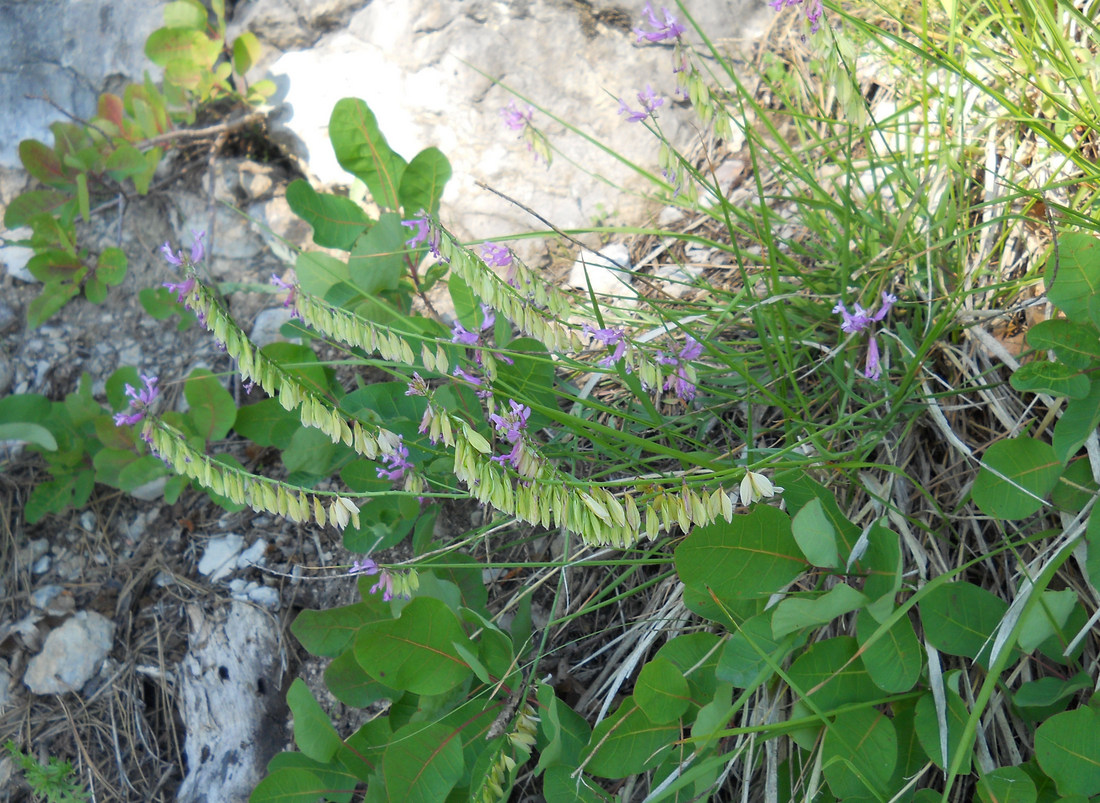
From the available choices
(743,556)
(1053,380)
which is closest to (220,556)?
(743,556)

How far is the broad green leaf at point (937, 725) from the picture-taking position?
3.79 feet

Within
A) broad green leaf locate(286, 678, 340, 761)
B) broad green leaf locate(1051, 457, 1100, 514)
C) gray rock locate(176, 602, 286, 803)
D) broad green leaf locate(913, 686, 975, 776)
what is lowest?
gray rock locate(176, 602, 286, 803)

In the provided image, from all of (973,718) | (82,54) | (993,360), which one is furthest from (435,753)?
(82,54)

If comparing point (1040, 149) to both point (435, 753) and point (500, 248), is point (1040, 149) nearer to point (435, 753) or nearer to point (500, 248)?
point (500, 248)

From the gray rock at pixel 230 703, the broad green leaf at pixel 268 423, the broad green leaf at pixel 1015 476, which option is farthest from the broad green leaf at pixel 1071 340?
the gray rock at pixel 230 703

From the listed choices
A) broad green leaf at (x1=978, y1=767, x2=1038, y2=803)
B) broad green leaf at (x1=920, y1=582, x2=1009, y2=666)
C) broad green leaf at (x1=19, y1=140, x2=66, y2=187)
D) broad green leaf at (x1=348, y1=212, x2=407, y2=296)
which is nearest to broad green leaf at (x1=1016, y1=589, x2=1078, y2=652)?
broad green leaf at (x1=920, y1=582, x2=1009, y2=666)

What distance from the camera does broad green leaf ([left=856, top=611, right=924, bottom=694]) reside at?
3.82 ft

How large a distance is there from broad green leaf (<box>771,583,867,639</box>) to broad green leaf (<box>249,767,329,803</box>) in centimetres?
98

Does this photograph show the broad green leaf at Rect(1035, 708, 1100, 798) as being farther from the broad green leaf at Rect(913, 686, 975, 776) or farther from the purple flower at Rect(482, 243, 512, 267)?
the purple flower at Rect(482, 243, 512, 267)

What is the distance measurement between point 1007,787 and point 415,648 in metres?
0.99

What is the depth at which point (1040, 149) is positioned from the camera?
1731 millimetres

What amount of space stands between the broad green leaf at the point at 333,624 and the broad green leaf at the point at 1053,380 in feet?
4.28

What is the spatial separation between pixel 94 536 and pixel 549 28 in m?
2.18

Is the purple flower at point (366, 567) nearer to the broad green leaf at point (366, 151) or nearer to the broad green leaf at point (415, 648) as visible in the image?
the broad green leaf at point (415, 648)
